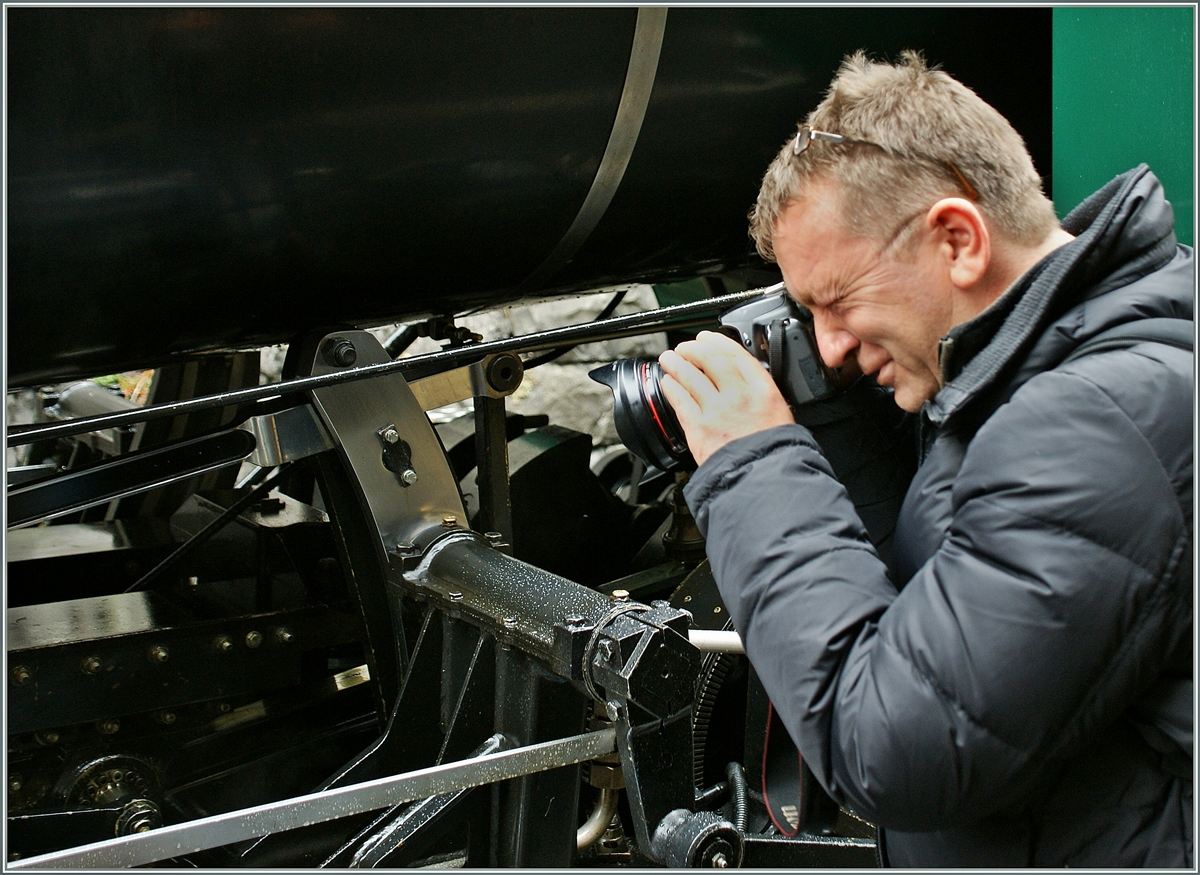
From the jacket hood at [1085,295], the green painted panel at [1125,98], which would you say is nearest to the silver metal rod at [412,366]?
the jacket hood at [1085,295]

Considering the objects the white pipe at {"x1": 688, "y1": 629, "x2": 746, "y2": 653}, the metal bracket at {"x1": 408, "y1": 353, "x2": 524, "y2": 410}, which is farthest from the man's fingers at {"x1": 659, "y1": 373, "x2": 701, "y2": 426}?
the metal bracket at {"x1": 408, "y1": 353, "x2": 524, "y2": 410}

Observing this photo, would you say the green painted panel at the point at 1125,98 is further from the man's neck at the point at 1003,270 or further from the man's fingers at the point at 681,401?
the man's fingers at the point at 681,401

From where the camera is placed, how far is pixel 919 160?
995mm

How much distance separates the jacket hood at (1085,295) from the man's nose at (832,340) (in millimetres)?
182

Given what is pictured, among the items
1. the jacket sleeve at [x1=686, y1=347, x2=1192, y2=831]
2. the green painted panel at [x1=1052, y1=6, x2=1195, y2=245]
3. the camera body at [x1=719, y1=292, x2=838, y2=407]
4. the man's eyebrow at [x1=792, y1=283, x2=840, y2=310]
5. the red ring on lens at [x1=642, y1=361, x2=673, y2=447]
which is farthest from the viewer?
the green painted panel at [x1=1052, y1=6, x2=1195, y2=245]

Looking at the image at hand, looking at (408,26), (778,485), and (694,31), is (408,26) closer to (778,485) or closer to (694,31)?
(694,31)

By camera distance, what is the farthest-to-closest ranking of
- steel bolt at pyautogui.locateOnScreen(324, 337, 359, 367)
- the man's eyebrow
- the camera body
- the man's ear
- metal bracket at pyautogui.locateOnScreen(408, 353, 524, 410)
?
metal bracket at pyautogui.locateOnScreen(408, 353, 524, 410)
steel bolt at pyautogui.locateOnScreen(324, 337, 359, 367)
the camera body
the man's eyebrow
the man's ear

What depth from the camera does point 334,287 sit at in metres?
1.62

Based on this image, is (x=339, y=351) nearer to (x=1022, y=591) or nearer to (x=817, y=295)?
(x=817, y=295)

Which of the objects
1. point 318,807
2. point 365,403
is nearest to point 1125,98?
point 365,403

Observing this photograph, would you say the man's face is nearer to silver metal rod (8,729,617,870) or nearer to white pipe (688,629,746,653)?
white pipe (688,629,746,653)

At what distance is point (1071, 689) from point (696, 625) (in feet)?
3.75

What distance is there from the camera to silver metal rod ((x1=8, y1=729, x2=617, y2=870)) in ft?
3.77

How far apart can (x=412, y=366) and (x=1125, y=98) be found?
106 cm
